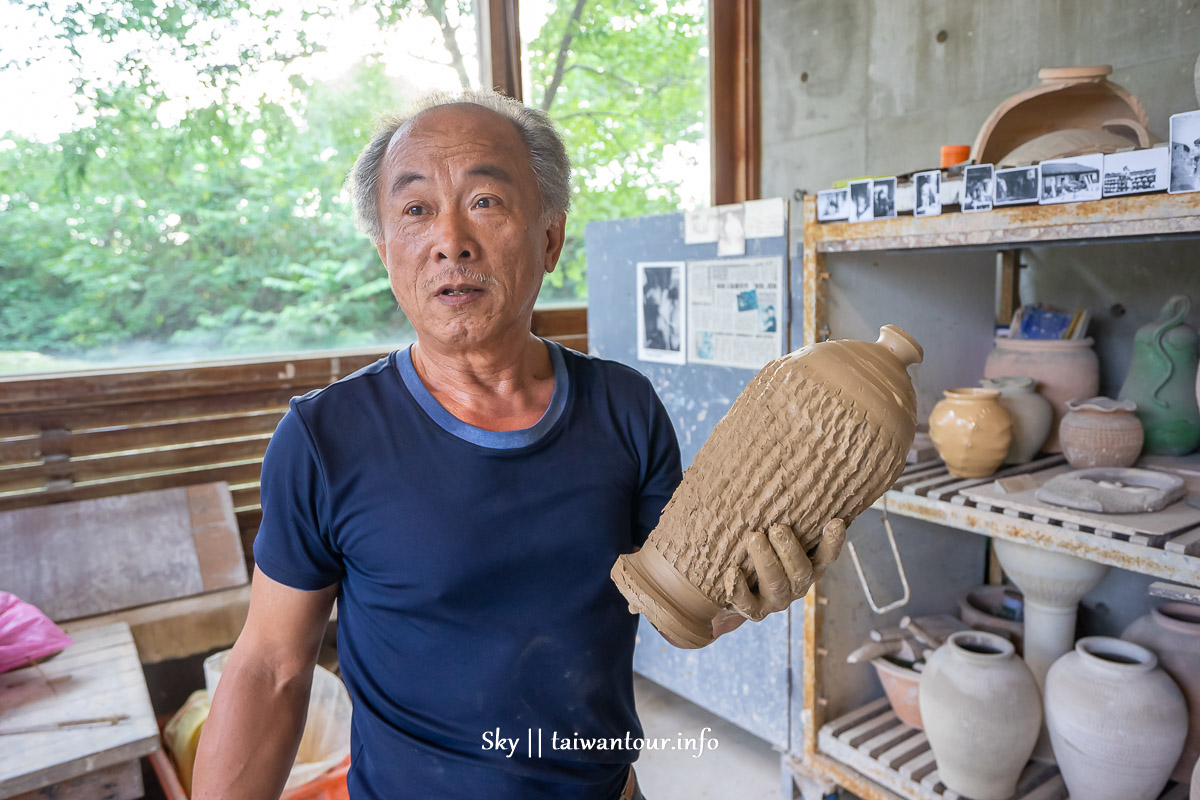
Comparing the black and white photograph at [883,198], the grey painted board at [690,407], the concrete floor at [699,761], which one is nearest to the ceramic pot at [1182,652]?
the grey painted board at [690,407]

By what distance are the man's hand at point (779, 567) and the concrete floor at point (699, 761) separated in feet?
5.70

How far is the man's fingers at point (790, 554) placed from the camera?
102 centimetres

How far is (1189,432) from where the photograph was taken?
2.12m

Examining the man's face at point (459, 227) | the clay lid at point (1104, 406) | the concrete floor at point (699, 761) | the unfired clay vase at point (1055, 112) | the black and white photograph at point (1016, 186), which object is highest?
the unfired clay vase at point (1055, 112)

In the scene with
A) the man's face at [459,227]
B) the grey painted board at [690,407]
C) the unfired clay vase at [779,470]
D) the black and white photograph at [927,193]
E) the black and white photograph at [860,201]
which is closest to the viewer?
the unfired clay vase at [779,470]

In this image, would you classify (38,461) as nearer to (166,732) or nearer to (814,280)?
(166,732)

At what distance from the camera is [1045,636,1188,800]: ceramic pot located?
185cm

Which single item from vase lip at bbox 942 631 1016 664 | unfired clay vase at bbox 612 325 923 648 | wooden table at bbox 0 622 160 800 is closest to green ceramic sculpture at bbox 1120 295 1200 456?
vase lip at bbox 942 631 1016 664

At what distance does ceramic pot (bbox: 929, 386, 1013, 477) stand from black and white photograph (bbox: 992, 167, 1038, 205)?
0.57 meters

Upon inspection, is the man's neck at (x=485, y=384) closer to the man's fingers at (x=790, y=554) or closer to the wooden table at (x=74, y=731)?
the man's fingers at (x=790, y=554)

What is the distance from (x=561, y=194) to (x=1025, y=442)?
1.62 m

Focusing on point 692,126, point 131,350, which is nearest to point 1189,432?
point 692,126

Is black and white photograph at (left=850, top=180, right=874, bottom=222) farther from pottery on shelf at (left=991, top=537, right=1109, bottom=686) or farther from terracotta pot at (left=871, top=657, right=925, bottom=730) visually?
terracotta pot at (left=871, top=657, right=925, bottom=730)

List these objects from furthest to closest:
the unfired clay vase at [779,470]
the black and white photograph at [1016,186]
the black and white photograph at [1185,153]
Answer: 1. the black and white photograph at [1016,186]
2. the black and white photograph at [1185,153]
3. the unfired clay vase at [779,470]
